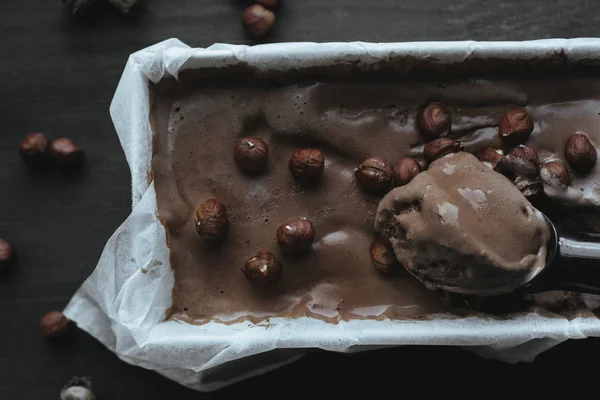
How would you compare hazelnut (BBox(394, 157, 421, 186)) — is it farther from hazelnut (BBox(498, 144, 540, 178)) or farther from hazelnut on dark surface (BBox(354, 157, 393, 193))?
hazelnut (BBox(498, 144, 540, 178))

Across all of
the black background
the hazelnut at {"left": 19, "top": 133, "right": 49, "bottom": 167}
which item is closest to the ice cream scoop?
the black background

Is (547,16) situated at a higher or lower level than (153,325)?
higher

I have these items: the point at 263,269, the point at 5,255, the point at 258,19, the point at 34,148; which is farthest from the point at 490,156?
the point at 5,255

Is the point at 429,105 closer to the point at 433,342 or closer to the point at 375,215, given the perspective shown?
the point at 375,215

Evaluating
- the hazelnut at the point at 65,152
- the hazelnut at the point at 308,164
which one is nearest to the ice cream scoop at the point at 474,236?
the hazelnut at the point at 308,164

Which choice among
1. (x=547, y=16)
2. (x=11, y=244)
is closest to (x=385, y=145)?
(x=547, y=16)

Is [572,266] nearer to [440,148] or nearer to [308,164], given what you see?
[440,148]

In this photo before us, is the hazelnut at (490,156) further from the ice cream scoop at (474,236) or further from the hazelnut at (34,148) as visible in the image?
the hazelnut at (34,148)
